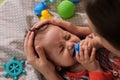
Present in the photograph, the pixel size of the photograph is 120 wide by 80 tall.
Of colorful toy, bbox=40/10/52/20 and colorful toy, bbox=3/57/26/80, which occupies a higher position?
colorful toy, bbox=40/10/52/20

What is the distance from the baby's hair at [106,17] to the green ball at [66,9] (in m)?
0.46

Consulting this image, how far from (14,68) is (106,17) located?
0.59 meters

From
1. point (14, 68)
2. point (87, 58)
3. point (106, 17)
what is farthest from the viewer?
point (14, 68)

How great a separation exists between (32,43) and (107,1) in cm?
46

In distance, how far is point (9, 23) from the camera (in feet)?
4.43

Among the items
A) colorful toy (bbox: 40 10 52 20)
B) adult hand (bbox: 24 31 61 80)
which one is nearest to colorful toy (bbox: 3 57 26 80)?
adult hand (bbox: 24 31 61 80)


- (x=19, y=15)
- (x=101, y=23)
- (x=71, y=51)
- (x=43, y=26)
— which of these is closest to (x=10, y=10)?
(x=19, y=15)

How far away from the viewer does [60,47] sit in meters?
1.16

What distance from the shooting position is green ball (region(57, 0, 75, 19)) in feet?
4.29

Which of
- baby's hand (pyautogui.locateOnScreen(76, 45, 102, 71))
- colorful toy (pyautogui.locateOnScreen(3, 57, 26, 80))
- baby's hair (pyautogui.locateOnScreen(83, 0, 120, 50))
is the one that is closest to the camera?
baby's hair (pyautogui.locateOnScreen(83, 0, 120, 50))

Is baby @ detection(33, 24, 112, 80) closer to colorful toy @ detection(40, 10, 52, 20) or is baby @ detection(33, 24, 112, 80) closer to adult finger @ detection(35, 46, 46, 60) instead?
adult finger @ detection(35, 46, 46, 60)

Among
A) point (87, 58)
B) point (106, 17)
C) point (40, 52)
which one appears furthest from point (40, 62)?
point (106, 17)

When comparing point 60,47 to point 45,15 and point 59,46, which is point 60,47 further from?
point 45,15

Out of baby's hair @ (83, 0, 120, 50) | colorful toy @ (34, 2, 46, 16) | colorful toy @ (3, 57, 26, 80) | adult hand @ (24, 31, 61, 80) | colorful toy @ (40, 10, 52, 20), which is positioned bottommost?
colorful toy @ (3, 57, 26, 80)
